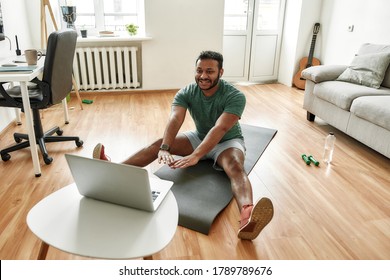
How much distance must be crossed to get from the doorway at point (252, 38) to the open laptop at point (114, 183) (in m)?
4.00

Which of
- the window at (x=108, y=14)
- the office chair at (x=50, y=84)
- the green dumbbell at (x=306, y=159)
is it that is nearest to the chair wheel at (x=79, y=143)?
the office chair at (x=50, y=84)

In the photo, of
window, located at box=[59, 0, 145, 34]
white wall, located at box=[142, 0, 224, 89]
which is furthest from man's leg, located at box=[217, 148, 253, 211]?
window, located at box=[59, 0, 145, 34]

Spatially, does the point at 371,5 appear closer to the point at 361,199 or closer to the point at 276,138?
the point at 276,138

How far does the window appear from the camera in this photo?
4074mm

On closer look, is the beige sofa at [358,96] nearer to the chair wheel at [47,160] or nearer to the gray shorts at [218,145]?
the gray shorts at [218,145]

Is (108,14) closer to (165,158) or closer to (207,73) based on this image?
(207,73)

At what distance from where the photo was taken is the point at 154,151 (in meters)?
2.01

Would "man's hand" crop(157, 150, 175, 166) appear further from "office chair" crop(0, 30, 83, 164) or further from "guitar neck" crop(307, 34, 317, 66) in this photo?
"guitar neck" crop(307, 34, 317, 66)

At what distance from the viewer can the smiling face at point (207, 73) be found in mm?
1892

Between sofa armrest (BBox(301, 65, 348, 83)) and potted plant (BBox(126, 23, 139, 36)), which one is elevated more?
potted plant (BBox(126, 23, 139, 36))

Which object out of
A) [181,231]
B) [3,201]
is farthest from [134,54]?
[181,231]

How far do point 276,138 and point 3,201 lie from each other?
2.18 meters

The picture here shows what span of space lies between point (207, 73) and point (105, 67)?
2.58 meters

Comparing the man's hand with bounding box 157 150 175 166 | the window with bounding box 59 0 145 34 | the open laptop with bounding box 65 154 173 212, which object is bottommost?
the man's hand with bounding box 157 150 175 166
